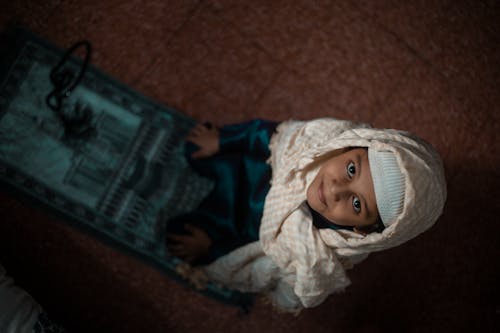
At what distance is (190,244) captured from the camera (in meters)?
0.96

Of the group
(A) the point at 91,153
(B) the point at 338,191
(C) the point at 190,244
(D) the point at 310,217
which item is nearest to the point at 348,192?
(B) the point at 338,191

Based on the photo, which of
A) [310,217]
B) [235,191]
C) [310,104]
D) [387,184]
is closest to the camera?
[387,184]

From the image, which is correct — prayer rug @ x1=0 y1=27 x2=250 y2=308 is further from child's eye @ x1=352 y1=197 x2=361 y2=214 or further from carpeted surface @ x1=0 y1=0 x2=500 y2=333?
child's eye @ x1=352 y1=197 x2=361 y2=214

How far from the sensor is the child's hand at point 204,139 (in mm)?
1003

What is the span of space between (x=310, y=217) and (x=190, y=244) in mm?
366

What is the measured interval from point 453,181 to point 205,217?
2.47ft

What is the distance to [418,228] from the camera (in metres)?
0.63

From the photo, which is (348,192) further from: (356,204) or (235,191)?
(235,191)

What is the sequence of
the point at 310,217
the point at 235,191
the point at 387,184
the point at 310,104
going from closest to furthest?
the point at 387,184 → the point at 310,217 → the point at 235,191 → the point at 310,104

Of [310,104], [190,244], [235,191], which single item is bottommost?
[190,244]

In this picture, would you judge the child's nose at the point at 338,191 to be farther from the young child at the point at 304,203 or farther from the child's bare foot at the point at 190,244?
the child's bare foot at the point at 190,244

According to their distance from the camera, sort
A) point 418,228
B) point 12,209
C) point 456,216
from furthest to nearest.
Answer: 1. point 456,216
2. point 12,209
3. point 418,228

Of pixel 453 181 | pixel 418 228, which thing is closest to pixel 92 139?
pixel 418 228

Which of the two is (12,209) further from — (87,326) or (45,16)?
(45,16)
